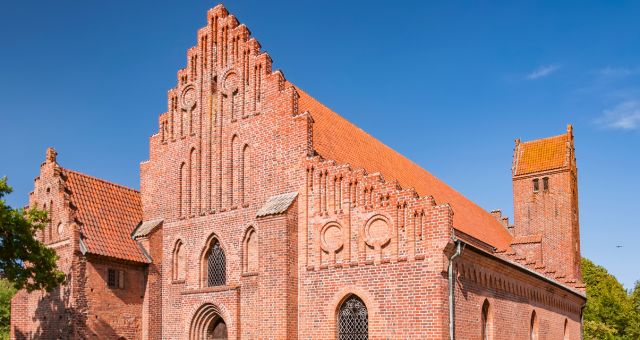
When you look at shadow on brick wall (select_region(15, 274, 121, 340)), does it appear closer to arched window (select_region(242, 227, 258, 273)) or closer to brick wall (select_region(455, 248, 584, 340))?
arched window (select_region(242, 227, 258, 273))

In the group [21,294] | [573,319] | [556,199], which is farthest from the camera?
[556,199]

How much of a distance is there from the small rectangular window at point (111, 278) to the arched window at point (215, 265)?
288cm

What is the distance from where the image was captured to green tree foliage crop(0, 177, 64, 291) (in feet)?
58.0

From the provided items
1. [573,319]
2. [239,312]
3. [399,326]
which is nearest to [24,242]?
[239,312]

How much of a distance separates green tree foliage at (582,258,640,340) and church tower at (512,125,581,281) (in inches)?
458

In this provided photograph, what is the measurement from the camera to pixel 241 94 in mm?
21828

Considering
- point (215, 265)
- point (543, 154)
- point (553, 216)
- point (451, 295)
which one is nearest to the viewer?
point (451, 295)

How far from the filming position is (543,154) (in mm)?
39406

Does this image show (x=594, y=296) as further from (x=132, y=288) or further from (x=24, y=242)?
(x=24, y=242)

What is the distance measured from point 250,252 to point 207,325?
2.93 meters

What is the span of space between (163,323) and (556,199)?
931 inches

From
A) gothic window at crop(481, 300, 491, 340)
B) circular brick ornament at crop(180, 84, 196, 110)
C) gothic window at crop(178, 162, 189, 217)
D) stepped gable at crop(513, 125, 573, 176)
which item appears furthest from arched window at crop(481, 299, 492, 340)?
stepped gable at crop(513, 125, 573, 176)

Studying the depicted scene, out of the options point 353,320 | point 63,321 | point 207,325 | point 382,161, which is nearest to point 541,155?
point 382,161

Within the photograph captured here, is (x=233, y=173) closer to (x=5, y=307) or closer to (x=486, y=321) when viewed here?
(x=486, y=321)
